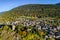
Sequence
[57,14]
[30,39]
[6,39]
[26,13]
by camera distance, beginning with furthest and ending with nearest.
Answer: [26,13], [57,14], [30,39], [6,39]

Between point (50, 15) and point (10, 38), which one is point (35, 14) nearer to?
point (50, 15)

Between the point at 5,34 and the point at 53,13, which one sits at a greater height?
the point at 5,34

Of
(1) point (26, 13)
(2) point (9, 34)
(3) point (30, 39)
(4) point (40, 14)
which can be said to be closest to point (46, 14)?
(4) point (40, 14)

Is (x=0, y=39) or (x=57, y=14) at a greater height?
(x=0, y=39)

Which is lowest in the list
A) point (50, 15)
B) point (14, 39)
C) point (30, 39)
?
point (50, 15)

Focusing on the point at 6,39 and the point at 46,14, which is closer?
the point at 6,39

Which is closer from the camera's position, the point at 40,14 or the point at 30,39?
the point at 30,39

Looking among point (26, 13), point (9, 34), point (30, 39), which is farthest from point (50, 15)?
point (9, 34)

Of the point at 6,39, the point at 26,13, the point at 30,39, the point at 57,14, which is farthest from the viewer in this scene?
the point at 26,13

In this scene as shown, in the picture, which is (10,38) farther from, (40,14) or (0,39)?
(40,14)
